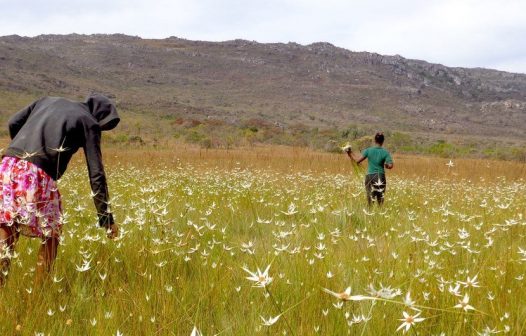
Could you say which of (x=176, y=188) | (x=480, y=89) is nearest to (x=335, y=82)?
(x=480, y=89)

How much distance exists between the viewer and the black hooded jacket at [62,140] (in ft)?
11.6

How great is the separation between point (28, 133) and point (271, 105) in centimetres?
7155

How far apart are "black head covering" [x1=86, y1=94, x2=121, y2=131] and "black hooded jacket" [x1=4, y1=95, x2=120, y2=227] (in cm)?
3

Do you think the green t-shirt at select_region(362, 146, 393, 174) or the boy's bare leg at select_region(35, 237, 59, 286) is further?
the green t-shirt at select_region(362, 146, 393, 174)

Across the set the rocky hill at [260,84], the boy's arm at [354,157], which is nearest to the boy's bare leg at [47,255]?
the boy's arm at [354,157]

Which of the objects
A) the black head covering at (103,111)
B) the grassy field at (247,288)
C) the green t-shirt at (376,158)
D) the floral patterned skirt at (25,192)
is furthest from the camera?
the green t-shirt at (376,158)

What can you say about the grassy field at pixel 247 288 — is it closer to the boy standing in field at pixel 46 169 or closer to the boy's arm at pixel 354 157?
the boy standing in field at pixel 46 169

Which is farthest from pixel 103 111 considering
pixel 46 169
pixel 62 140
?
pixel 46 169

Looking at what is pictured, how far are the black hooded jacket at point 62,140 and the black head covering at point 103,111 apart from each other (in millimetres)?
30

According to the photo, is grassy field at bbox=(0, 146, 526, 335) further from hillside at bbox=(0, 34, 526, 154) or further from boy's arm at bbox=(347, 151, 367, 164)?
hillside at bbox=(0, 34, 526, 154)

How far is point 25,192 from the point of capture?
11.4 feet

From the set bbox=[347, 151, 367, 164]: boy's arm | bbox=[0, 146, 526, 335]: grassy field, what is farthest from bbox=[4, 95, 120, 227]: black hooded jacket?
bbox=[347, 151, 367, 164]: boy's arm

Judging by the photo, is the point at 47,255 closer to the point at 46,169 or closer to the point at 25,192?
the point at 25,192

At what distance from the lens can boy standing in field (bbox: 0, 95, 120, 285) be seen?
11.2 feet
